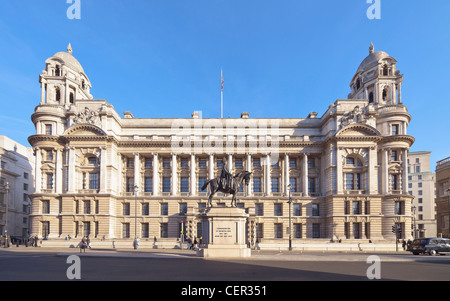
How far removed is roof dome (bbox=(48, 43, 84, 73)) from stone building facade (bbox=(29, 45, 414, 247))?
32cm

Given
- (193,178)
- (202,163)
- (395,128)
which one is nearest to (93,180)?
(193,178)

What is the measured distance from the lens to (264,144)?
197 ft

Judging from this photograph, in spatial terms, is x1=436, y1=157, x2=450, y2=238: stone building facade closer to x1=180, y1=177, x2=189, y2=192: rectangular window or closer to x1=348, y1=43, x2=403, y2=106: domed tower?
x1=348, y1=43, x2=403, y2=106: domed tower

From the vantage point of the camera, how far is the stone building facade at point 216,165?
55312 millimetres


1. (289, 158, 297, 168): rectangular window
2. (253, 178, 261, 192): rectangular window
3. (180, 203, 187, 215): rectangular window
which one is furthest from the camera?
(289, 158, 297, 168): rectangular window

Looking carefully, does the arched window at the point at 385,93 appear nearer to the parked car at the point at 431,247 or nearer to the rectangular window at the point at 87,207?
the parked car at the point at 431,247

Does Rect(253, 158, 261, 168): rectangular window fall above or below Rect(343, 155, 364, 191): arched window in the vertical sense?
above

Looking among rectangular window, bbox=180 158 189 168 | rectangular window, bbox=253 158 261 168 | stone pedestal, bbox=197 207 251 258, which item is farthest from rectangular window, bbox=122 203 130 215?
stone pedestal, bbox=197 207 251 258

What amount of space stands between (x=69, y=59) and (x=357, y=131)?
5417cm

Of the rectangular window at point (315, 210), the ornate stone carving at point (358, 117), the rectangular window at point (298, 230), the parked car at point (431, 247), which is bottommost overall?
the rectangular window at point (298, 230)

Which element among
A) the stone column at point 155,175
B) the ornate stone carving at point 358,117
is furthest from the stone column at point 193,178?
the ornate stone carving at point 358,117

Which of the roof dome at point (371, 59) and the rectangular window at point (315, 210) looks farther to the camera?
the roof dome at point (371, 59)

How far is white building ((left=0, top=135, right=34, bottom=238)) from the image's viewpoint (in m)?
71.6

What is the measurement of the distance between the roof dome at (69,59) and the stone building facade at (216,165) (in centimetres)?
32
